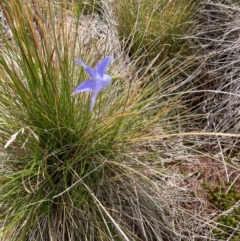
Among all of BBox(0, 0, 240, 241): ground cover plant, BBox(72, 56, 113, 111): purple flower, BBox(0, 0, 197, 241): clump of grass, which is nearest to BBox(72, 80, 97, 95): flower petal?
BBox(72, 56, 113, 111): purple flower

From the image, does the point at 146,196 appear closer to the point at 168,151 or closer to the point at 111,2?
the point at 168,151

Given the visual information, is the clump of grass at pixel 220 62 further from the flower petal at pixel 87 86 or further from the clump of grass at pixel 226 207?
the flower petal at pixel 87 86

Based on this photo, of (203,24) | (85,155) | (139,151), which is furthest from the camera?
(203,24)

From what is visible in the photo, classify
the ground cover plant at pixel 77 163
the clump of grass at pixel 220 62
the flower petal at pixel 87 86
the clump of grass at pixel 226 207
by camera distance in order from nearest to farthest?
1. the flower petal at pixel 87 86
2. the ground cover plant at pixel 77 163
3. the clump of grass at pixel 226 207
4. the clump of grass at pixel 220 62

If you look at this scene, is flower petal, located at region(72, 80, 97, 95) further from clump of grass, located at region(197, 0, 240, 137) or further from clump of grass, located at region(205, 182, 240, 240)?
clump of grass, located at region(197, 0, 240, 137)

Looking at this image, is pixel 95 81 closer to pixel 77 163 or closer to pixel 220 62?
pixel 77 163

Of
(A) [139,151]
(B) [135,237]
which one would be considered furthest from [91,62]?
(B) [135,237]

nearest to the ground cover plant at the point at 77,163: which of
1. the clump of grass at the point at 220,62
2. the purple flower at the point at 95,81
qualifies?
the purple flower at the point at 95,81

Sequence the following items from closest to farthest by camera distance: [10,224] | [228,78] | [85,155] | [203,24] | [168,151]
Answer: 1. [10,224]
2. [85,155]
3. [168,151]
4. [228,78]
5. [203,24]

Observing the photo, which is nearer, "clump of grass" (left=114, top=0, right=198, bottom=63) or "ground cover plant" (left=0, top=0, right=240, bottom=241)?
"ground cover plant" (left=0, top=0, right=240, bottom=241)
